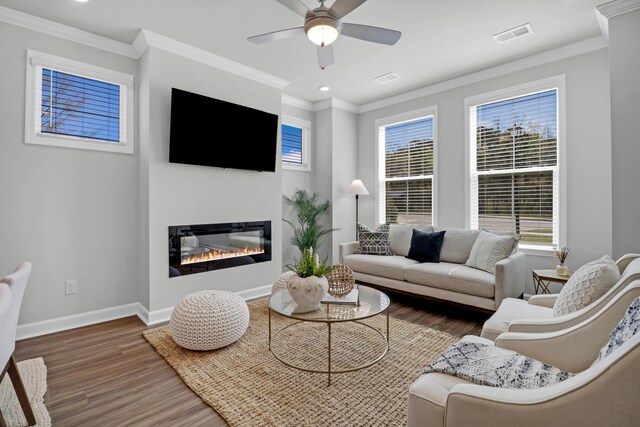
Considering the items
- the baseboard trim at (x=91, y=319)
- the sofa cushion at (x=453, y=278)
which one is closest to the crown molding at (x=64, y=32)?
the baseboard trim at (x=91, y=319)

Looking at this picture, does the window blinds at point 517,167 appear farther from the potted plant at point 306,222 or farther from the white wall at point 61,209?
the white wall at point 61,209

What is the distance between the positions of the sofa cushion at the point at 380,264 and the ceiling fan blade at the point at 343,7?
2.73m

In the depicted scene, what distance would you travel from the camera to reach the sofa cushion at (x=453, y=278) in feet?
10.3

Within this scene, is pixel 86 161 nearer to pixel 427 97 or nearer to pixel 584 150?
pixel 427 97

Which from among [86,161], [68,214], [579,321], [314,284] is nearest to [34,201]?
[68,214]

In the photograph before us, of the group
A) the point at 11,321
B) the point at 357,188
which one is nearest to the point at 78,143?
the point at 11,321

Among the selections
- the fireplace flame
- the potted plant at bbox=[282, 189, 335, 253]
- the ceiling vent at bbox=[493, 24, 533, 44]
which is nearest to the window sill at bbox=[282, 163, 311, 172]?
the potted plant at bbox=[282, 189, 335, 253]

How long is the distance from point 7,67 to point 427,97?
480cm

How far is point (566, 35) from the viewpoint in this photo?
3.27 metres

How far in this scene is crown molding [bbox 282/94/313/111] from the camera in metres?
5.09

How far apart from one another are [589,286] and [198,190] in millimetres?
3461

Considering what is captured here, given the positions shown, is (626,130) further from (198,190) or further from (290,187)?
(198,190)

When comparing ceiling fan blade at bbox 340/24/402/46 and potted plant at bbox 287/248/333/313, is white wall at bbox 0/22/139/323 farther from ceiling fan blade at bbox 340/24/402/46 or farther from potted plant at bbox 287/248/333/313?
ceiling fan blade at bbox 340/24/402/46

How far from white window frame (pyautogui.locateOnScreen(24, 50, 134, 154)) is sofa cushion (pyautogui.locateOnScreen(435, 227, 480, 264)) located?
386cm
